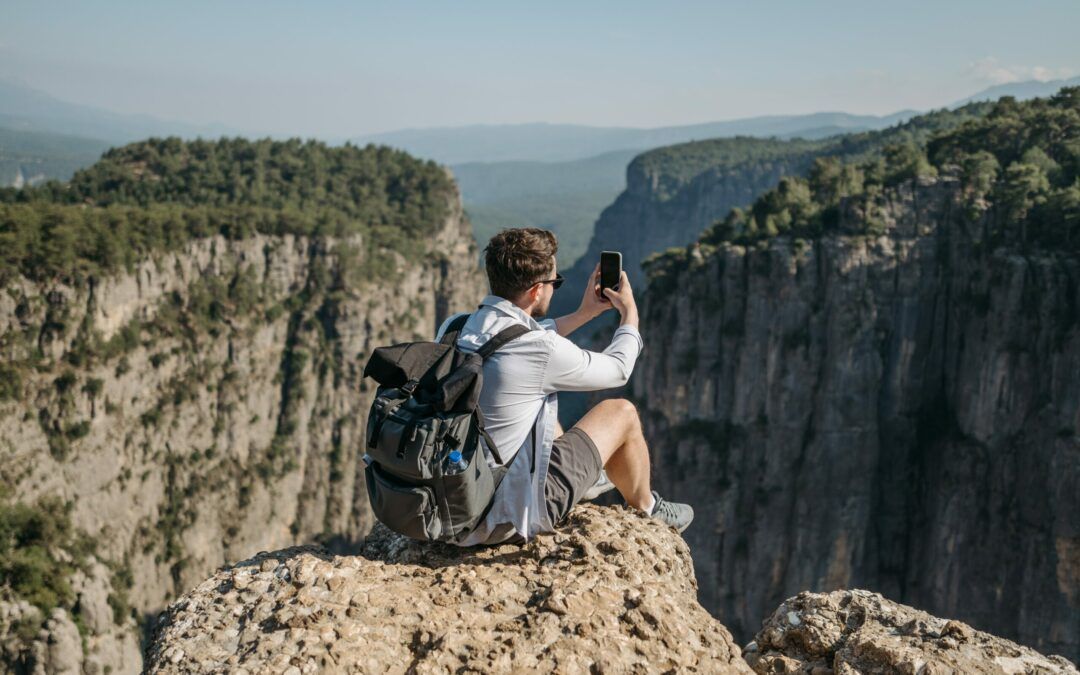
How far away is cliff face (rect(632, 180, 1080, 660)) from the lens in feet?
121

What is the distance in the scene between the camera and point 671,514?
8117 millimetres

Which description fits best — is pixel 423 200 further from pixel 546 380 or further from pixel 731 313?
pixel 546 380

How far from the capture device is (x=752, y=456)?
45719 millimetres

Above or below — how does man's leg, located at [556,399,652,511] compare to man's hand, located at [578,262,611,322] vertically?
below

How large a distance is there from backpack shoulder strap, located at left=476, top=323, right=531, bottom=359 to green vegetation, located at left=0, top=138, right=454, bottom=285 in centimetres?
4248

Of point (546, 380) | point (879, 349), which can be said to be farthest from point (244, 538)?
point (546, 380)

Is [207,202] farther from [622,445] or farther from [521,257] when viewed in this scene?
[521,257]

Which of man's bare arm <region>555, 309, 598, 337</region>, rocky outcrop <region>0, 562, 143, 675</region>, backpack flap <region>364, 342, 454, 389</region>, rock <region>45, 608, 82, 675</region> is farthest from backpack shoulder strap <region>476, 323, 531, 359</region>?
rock <region>45, 608, 82, 675</region>

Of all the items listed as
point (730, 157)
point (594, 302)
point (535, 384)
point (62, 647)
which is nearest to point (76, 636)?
point (62, 647)

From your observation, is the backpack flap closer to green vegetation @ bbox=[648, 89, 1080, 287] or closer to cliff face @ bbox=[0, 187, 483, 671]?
green vegetation @ bbox=[648, 89, 1080, 287]

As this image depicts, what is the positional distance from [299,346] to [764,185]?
90.1m

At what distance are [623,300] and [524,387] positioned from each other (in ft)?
4.57

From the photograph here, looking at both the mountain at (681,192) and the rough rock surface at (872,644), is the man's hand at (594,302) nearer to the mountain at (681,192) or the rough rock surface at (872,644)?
the rough rock surface at (872,644)

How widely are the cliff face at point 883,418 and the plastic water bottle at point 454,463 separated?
3691cm
